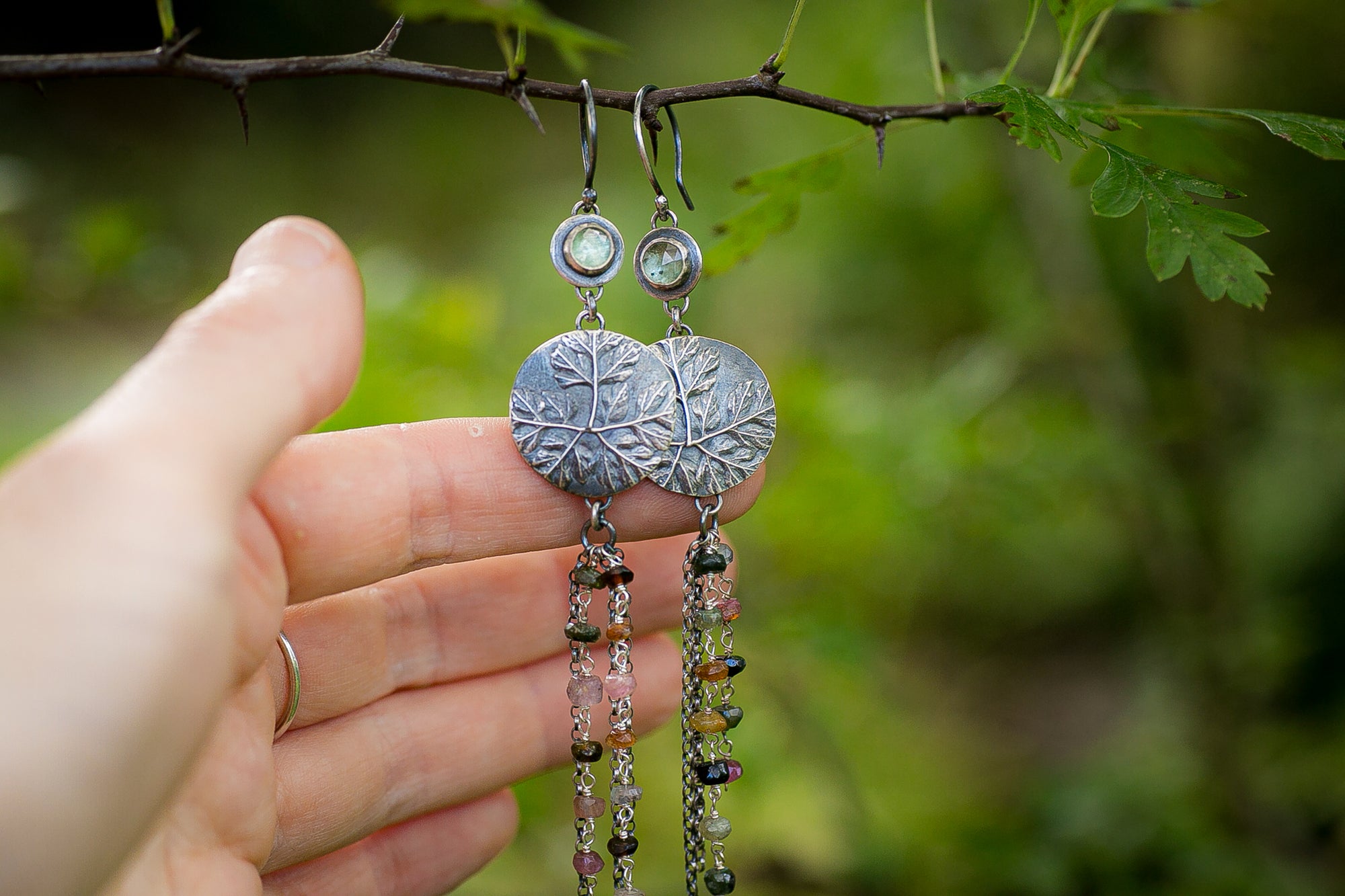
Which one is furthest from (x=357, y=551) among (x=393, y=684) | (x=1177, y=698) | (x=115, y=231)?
(x=1177, y=698)

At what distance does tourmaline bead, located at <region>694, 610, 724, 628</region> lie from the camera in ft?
3.37

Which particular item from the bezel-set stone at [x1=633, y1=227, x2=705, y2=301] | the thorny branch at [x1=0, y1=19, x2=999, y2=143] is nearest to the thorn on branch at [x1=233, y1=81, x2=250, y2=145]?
the thorny branch at [x1=0, y1=19, x2=999, y2=143]

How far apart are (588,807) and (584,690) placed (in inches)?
5.4

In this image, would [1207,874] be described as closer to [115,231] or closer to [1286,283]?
[1286,283]

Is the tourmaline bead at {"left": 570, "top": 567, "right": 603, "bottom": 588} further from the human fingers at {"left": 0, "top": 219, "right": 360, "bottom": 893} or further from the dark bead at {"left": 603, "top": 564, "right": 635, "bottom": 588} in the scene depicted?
the human fingers at {"left": 0, "top": 219, "right": 360, "bottom": 893}

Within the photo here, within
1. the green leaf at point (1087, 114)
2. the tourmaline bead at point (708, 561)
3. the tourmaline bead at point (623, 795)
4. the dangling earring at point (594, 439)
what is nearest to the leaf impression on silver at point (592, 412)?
the dangling earring at point (594, 439)

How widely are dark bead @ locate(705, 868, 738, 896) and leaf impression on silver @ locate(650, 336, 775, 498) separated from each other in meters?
0.46

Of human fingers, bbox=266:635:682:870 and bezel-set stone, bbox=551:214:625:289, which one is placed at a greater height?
bezel-set stone, bbox=551:214:625:289

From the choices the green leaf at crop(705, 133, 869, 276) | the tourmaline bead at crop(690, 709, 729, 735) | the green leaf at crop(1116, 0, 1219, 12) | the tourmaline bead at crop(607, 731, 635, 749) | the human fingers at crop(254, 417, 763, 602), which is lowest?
the tourmaline bead at crop(607, 731, 635, 749)

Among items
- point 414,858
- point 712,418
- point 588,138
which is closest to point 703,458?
point 712,418

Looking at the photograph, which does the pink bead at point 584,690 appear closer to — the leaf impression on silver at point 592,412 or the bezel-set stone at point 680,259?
the leaf impression on silver at point 592,412

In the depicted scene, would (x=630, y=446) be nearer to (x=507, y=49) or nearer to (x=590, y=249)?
(x=590, y=249)

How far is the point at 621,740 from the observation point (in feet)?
3.33

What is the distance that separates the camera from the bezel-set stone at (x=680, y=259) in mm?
1040
